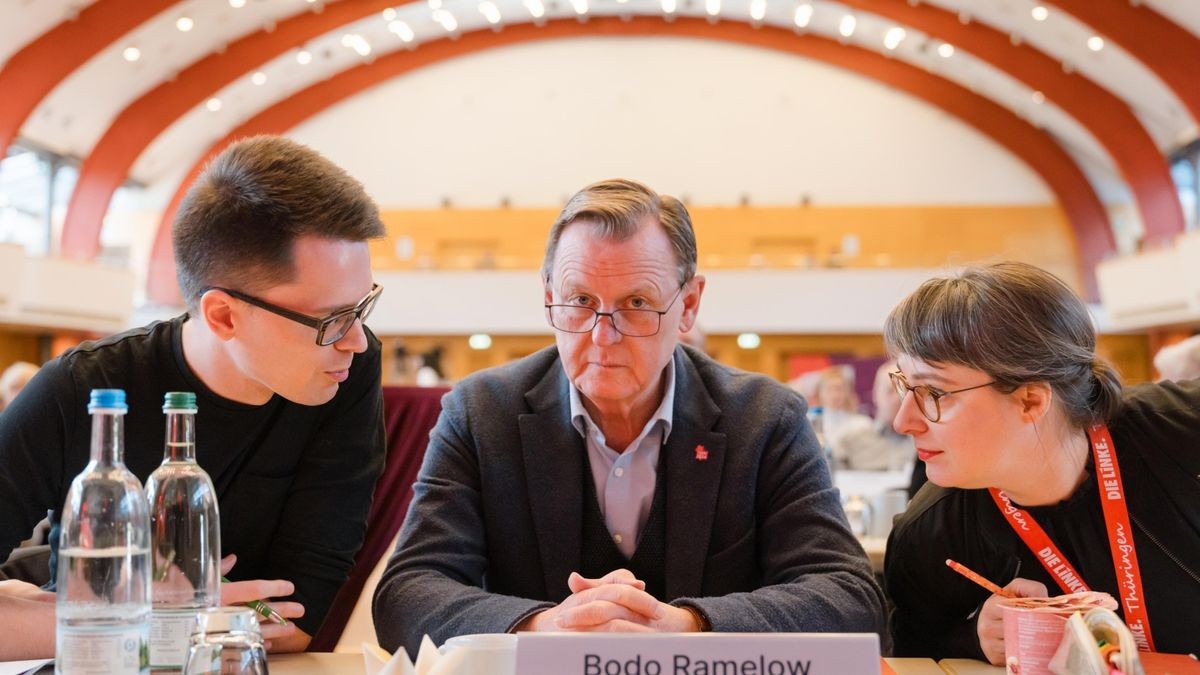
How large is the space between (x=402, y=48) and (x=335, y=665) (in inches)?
799

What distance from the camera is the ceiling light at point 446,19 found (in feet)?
64.3

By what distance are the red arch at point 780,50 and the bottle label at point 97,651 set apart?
762 inches

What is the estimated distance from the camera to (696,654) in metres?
1.20

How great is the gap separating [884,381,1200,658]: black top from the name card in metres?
0.67

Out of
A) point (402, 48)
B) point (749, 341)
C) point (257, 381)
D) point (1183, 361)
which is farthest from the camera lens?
point (402, 48)

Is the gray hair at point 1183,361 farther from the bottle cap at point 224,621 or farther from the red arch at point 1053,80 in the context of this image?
the red arch at point 1053,80

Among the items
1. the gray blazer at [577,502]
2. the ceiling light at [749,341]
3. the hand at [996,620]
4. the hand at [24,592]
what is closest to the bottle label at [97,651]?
the hand at [24,592]

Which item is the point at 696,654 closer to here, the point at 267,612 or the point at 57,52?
the point at 267,612

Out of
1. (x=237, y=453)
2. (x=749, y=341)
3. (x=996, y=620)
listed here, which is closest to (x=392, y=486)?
(x=237, y=453)

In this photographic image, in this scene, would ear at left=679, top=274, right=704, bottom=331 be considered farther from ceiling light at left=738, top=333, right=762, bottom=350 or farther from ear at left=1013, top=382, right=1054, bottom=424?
ceiling light at left=738, top=333, right=762, bottom=350

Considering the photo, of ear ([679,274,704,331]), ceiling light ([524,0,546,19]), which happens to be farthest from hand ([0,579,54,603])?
ceiling light ([524,0,546,19])

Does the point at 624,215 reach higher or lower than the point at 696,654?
higher

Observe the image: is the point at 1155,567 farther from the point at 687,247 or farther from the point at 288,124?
the point at 288,124

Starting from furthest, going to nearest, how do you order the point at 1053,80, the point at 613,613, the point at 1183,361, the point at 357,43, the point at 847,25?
the point at 357,43 < the point at 847,25 < the point at 1053,80 < the point at 1183,361 < the point at 613,613
